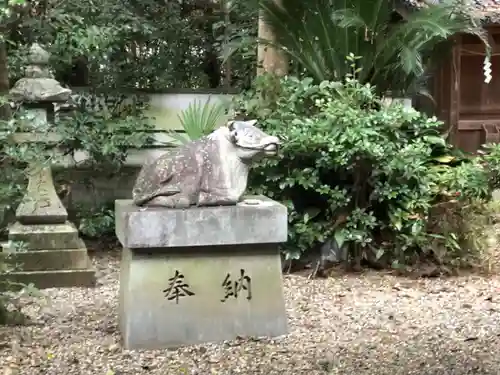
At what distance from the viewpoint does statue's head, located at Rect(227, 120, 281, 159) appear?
14.5ft

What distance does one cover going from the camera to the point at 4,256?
5695mm

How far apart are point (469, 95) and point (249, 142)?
7.10 metres

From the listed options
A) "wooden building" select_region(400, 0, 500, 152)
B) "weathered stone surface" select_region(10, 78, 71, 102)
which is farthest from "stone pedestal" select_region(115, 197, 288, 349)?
"wooden building" select_region(400, 0, 500, 152)

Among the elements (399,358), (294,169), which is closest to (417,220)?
(294,169)

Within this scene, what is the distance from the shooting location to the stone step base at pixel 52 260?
20.1 feet

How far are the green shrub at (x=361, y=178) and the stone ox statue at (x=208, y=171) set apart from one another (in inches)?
78.9

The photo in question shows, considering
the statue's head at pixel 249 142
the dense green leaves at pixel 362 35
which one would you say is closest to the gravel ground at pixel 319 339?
the statue's head at pixel 249 142

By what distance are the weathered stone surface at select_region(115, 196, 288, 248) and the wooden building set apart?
619 cm

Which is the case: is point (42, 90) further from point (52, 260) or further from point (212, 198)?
point (212, 198)

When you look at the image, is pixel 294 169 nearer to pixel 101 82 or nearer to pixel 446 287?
pixel 446 287

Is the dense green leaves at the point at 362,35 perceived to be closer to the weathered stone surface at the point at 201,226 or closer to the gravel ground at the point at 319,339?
the gravel ground at the point at 319,339

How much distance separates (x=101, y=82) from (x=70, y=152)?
1.15 metres

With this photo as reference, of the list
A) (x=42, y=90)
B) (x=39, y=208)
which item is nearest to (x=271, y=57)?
(x=42, y=90)

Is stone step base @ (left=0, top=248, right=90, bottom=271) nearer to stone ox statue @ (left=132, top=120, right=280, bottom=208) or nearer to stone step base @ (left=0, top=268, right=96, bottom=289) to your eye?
stone step base @ (left=0, top=268, right=96, bottom=289)
